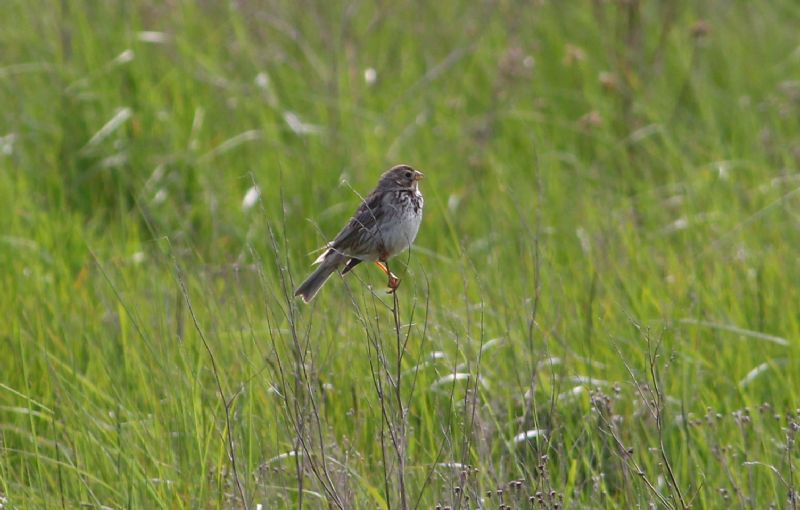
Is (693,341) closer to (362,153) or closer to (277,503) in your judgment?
(277,503)

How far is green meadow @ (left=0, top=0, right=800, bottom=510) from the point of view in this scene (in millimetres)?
4059

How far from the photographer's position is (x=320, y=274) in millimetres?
4582

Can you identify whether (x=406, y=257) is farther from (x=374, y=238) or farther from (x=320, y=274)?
(x=374, y=238)

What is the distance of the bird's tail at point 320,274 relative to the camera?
455 cm

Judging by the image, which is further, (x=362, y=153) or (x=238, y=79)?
(x=238, y=79)

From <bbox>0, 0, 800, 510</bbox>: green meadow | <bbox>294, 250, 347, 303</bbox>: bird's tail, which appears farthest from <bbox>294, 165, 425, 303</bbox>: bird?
<bbox>0, 0, 800, 510</bbox>: green meadow

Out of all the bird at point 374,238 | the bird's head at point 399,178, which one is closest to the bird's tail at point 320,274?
the bird at point 374,238

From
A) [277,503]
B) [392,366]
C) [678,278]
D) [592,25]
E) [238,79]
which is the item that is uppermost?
[592,25]

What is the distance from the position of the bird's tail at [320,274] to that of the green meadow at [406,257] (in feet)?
0.17

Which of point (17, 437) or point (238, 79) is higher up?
point (238, 79)

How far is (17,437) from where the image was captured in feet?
15.6

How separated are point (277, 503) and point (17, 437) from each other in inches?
52.3

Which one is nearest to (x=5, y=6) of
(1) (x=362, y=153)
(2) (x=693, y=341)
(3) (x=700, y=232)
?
(1) (x=362, y=153)

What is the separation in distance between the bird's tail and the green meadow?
0.05 metres
